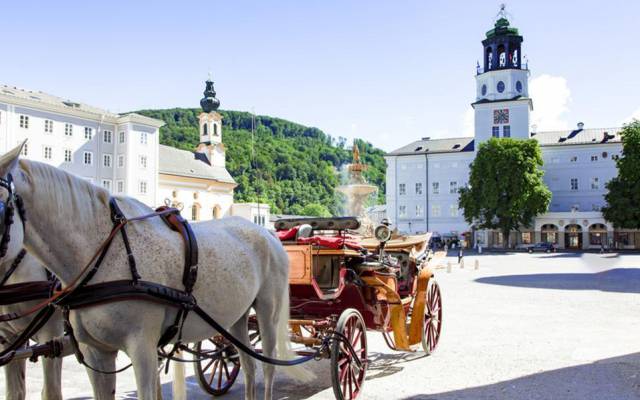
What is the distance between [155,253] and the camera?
3.61 metres

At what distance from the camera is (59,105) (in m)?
48.9

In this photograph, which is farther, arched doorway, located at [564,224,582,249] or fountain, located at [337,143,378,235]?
arched doorway, located at [564,224,582,249]

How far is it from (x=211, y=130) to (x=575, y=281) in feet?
210

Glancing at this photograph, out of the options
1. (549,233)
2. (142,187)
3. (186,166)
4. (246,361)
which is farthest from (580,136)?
(246,361)

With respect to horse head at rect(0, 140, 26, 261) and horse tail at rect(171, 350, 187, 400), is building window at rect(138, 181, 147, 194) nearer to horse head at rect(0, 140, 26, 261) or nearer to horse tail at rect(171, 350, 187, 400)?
horse tail at rect(171, 350, 187, 400)

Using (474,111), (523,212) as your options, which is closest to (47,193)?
(523,212)

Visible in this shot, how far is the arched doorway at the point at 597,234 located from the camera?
57.9 m

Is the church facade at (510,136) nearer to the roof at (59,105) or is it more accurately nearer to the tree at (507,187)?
the tree at (507,187)

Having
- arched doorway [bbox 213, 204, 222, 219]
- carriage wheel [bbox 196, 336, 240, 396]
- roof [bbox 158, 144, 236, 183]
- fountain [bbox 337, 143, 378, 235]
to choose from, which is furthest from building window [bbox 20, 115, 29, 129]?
carriage wheel [bbox 196, 336, 240, 396]

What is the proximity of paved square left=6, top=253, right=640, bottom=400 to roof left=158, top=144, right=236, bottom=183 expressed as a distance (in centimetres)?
5335

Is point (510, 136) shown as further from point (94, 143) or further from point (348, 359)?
point (348, 359)

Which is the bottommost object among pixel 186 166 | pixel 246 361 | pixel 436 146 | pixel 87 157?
pixel 246 361

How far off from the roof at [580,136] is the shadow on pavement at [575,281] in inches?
1687

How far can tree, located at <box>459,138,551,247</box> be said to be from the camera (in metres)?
54.3
